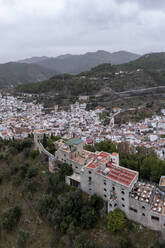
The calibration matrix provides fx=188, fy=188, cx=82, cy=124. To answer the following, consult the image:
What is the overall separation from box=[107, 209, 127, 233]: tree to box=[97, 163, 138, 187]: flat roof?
11.0ft

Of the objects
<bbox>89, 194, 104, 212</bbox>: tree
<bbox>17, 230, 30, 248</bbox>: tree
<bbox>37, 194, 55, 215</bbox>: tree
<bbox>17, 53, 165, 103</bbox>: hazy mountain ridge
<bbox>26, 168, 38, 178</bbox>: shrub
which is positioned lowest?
<bbox>17, 230, 30, 248</bbox>: tree

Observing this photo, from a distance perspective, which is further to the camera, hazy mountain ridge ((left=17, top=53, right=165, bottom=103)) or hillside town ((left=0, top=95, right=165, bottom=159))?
hazy mountain ridge ((left=17, top=53, right=165, bottom=103))

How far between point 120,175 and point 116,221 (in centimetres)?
456

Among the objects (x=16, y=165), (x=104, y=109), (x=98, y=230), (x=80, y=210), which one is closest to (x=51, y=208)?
(x=80, y=210)

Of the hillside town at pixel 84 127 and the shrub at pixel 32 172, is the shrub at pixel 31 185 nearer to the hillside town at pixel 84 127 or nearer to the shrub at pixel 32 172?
the shrub at pixel 32 172

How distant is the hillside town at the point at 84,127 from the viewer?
42531 mm

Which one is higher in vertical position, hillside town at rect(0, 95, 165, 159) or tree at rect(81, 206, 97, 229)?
hillside town at rect(0, 95, 165, 159)

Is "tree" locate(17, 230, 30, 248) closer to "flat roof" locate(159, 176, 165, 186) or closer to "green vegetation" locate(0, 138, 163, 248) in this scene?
"green vegetation" locate(0, 138, 163, 248)

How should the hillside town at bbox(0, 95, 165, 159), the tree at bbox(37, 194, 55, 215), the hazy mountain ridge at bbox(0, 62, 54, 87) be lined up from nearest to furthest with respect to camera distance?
the tree at bbox(37, 194, 55, 215) < the hillside town at bbox(0, 95, 165, 159) < the hazy mountain ridge at bbox(0, 62, 54, 87)

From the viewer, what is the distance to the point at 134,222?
64.2 feet

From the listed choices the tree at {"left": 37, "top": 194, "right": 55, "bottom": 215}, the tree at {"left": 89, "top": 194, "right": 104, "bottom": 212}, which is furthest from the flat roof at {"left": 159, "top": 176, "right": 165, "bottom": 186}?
the tree at {"left": 37, "top": 194, "right": 55, "bottom": 215}

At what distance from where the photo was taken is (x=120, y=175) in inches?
808

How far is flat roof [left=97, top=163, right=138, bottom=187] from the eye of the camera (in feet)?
64.3

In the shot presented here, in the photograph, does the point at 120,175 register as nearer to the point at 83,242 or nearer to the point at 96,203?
the point at 96,203
